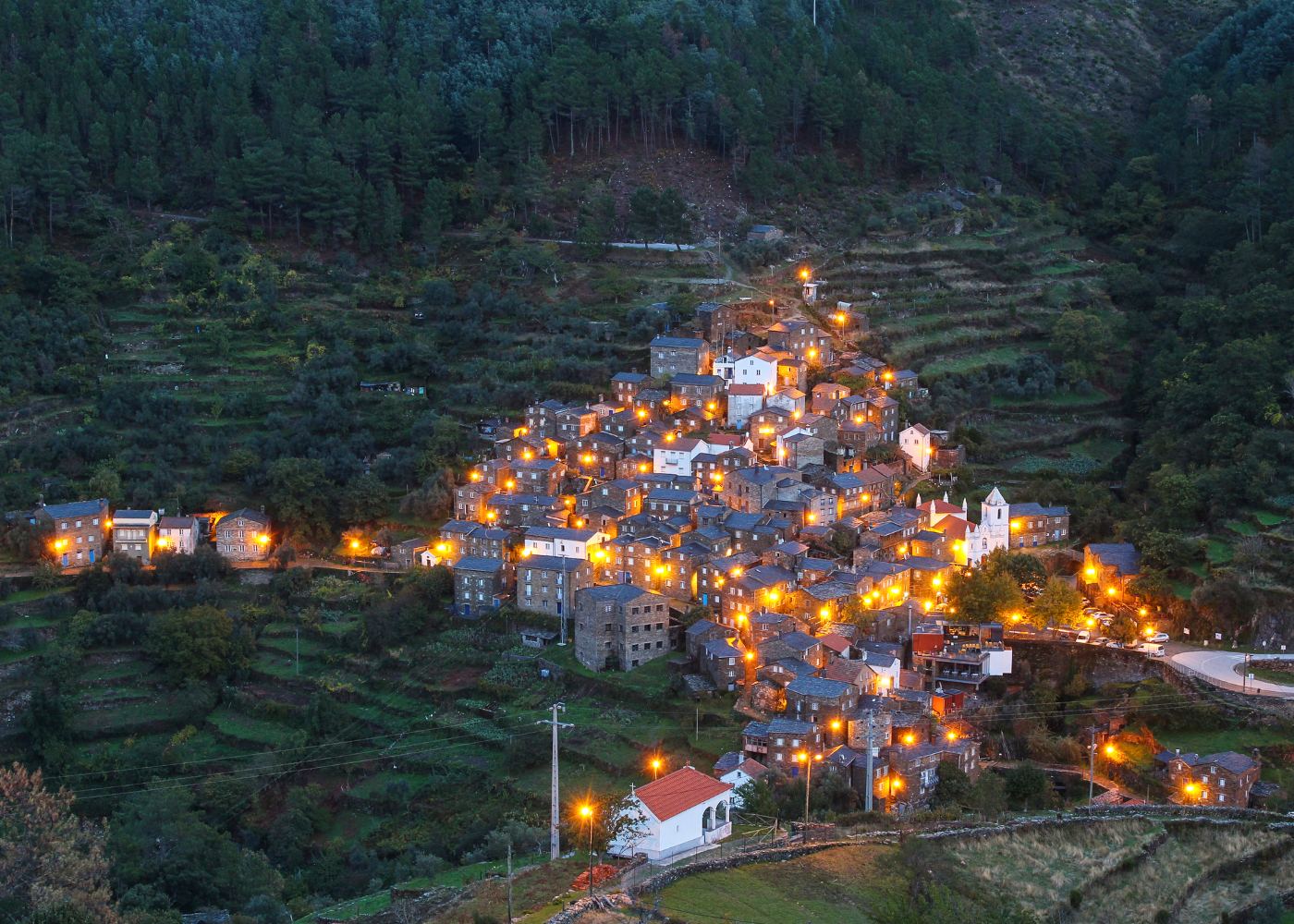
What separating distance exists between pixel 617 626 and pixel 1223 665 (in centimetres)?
1223

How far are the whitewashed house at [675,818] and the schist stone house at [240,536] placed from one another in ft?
57.8

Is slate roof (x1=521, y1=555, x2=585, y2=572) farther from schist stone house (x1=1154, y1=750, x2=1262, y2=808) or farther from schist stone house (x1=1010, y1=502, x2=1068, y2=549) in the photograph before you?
schist stone house (x1=1154, y1=750, x2=1262, y2=808)

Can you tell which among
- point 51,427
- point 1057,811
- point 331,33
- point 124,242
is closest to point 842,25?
point 331,33

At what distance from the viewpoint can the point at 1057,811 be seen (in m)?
28.9

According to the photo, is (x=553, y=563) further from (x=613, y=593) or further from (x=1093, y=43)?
(x=1093, y=43)

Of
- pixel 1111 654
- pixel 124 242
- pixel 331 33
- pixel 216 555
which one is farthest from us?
pixel 331 33

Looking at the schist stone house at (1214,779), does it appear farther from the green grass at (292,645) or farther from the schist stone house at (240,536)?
the schist stone house at (240,536)

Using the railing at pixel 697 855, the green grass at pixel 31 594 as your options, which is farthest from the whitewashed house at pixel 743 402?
the railing at pixel 697 855

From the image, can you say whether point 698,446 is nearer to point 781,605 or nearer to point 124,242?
point 781,605

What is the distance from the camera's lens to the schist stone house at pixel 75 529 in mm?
40312

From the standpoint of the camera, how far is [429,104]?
56.7m

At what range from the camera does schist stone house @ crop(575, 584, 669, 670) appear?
35500mm

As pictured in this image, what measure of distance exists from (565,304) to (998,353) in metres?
12.3

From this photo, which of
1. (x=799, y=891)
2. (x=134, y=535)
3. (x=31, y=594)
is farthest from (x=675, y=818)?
(x=31, y=594)
